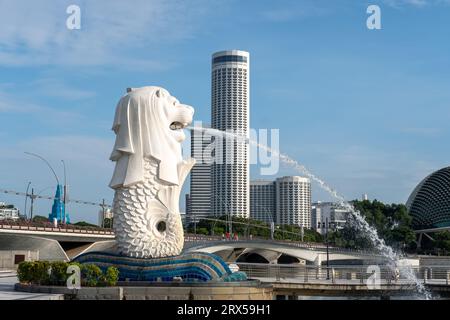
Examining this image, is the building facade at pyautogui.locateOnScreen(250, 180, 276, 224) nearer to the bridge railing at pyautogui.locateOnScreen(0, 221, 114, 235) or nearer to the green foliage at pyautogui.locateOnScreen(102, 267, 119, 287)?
the bridge railing at pyautogui.locateOnScreen(0, 221, 114, 235)

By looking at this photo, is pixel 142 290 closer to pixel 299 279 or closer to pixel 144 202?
pixel 144 202

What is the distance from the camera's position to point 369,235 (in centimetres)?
10650

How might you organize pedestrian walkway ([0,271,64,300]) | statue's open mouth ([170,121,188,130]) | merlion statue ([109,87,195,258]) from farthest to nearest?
statue's open mouth ([170,121,188,130]) < merlion statue ([109,87,195,258]) < pedestrian walkway ([0,271,64,300])

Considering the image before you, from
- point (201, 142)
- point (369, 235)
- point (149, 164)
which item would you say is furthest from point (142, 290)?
point (369, 235)

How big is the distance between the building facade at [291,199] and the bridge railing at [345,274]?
113230mm

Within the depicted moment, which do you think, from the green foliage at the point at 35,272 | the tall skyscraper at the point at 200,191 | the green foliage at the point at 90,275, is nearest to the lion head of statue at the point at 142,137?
the green foliage at the point at 90,275

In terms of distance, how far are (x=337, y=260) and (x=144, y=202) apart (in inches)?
2375

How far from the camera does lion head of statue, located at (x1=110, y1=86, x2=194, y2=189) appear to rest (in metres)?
29.2

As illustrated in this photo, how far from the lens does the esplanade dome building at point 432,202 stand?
12500 centimetres

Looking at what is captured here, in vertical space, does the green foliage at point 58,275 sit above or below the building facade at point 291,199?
below

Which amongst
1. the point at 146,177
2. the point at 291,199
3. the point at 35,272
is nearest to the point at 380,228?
the point at 291,199

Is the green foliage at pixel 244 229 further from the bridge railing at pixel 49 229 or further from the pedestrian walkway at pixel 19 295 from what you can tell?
the pedestrian walkway at pixel 19 295

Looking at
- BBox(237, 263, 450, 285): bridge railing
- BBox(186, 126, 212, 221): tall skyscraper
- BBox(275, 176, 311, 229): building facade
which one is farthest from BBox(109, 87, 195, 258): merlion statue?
BBox(275, 176, 311, 229): building facade

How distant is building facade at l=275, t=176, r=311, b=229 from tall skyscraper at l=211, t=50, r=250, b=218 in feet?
53.3
